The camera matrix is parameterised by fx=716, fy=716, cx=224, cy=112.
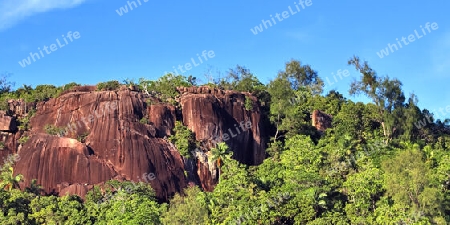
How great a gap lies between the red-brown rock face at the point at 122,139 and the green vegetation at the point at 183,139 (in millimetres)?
551

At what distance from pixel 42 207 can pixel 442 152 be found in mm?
31657

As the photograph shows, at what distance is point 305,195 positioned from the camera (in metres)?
46.7

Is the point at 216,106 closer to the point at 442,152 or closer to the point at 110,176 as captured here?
the point at 110,176

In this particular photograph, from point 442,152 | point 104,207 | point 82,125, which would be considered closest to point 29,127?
point 82,125

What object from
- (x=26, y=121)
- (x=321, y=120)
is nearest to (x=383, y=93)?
(x=321, y=120)

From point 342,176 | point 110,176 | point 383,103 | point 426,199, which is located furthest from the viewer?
point 383,103

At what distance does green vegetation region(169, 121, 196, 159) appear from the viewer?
5416 centimetres

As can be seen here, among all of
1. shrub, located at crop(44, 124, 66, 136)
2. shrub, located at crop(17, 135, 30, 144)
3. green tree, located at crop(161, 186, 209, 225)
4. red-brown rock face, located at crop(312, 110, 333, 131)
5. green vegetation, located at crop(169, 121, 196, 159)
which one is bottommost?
green tree, located at crop(161, 186, 209, 225)

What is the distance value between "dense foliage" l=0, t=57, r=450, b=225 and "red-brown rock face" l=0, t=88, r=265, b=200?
3.87 ft

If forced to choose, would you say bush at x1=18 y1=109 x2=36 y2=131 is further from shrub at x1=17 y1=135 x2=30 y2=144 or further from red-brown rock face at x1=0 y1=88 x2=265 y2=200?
shrub at x1=17 y1=135 x2=30 y2=144

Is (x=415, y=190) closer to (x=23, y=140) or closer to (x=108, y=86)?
(x=108, y=86)

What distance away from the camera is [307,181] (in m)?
48.8

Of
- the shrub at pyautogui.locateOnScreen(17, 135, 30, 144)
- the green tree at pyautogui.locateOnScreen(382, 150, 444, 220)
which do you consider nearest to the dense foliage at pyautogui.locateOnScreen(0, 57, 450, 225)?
the green tree at pyautogui.locateOnScreen(382, 150, 444, 220)

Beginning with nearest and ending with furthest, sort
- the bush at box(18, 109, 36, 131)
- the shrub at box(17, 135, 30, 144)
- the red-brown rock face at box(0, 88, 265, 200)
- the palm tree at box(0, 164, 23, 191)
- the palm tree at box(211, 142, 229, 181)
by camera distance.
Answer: the palm tree at box(0, 164, 23, 191)
the red-brown rock face at box(0, 88, 265, 200)
the palm tree at box(211, 142, 229, 181)
the shrub at box(17, 135, 30, 144)
the bush at box(18, 109, 36, 131)
